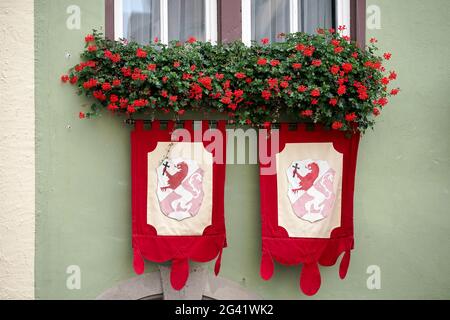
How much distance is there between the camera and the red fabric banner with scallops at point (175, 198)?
5238 millimetres

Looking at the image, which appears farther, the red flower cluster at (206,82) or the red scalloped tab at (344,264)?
the red scalloped tab at (344,264)

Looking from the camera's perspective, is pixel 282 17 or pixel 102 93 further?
pixel 282 17

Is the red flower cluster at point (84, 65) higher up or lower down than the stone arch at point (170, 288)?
higher up

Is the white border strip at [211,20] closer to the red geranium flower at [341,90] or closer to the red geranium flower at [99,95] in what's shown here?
the red geranium flower at [99,95]

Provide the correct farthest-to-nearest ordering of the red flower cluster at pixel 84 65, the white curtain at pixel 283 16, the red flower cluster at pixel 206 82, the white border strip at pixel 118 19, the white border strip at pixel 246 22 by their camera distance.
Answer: the white curtain at pixel 283 16
the white border strip at pixel 246 22
the white border strip at pixel 118 19
the red flower cluster at pixel 84 65
the red flower cluster at pixel 206 82

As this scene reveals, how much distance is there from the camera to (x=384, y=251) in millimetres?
5547

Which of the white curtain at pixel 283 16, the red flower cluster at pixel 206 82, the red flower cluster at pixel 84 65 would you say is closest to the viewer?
the red flower cluster at pixel 206 82

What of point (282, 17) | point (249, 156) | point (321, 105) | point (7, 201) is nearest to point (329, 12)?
point (282, 17)

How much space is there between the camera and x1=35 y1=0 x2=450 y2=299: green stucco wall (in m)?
5.34

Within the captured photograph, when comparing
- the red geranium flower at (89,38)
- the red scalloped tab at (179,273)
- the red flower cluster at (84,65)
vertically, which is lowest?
the red scalloped tab at (179,273)

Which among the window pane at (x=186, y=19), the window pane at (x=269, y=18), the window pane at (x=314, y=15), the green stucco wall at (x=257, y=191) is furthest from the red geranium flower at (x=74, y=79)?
the window pane at (x=314, y=15)

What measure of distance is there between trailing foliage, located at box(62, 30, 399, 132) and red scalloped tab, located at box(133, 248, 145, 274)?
3.91ft
